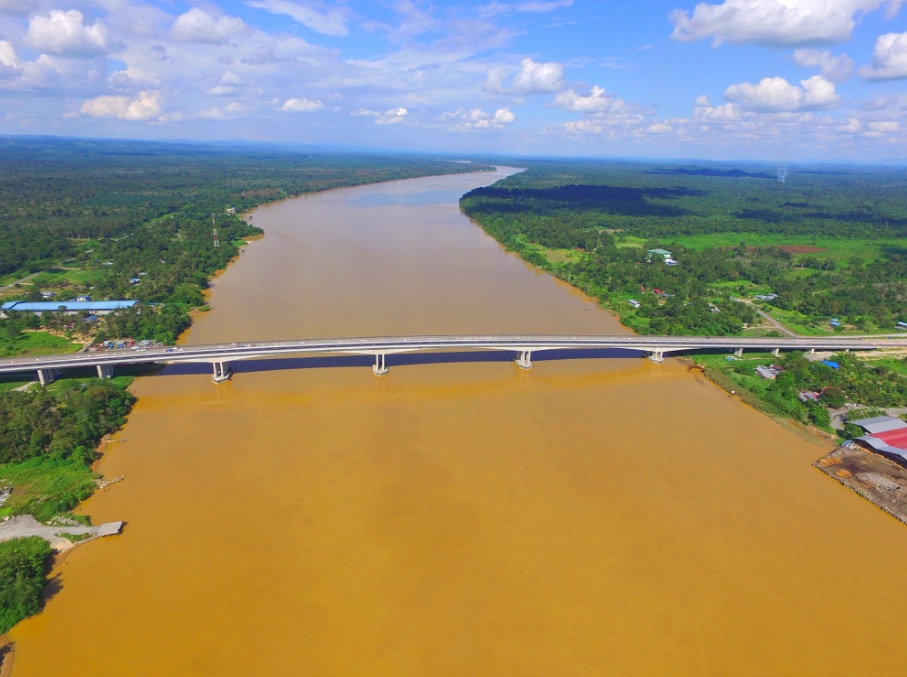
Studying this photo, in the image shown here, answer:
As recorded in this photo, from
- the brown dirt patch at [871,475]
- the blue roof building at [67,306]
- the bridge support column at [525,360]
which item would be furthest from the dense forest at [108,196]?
the brown dirt patch at [871,475]

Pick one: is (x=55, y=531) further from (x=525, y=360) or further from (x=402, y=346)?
(x=525, y=360)

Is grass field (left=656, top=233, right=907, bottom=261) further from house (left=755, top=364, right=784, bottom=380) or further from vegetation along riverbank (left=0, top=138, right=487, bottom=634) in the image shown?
vegetation along riverbank (left=0, top=138, right=487, bottom=634)

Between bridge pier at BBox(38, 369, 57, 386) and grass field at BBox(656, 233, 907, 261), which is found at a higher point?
bridge pier at BBox(38, 369, 57, 386)

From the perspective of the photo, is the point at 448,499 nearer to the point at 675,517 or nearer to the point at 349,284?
the point at 675,517

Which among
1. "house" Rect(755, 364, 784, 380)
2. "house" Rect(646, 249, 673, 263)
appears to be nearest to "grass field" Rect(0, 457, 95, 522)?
"house" Rect(755, 364, 784, 380)

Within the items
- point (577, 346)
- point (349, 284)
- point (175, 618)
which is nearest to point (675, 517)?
point (577, 346)

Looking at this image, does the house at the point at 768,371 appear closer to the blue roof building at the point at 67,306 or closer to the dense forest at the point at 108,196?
the blue roof building at the point at 67,306
